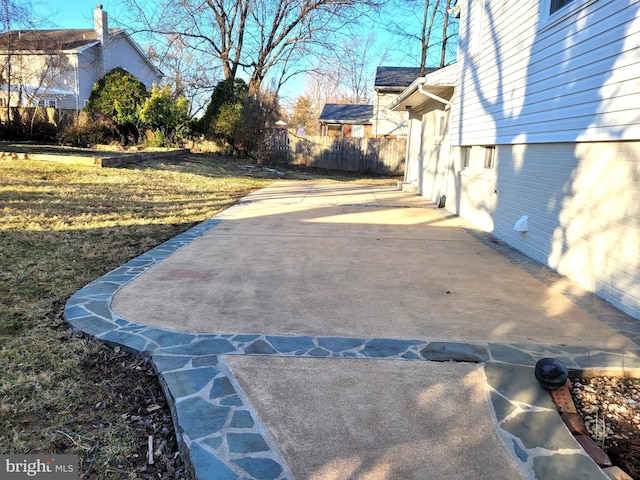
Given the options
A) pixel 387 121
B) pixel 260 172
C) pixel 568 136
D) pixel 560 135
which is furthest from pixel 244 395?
pixel 387 121

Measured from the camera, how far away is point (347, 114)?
1201 inches

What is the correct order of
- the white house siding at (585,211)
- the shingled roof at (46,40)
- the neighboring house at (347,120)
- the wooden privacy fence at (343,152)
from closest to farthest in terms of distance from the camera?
the white house siding at (585,211), the shingled roof at (46,40), the wooden privacy fence at (343,152), the neighboring house at (347,120)

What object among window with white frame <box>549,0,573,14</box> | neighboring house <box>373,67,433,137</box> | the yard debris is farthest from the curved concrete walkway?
neighboring house <box>373,67,433,137</box>

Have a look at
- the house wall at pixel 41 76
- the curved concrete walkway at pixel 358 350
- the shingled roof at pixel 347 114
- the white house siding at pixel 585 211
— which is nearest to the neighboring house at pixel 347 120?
the shingled roof at pixel 347 114

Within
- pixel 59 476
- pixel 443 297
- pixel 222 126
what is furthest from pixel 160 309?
pixel 222 126

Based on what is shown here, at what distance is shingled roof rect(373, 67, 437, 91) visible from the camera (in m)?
24.8

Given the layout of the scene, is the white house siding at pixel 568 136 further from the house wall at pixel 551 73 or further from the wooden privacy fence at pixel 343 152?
the wooden privacy fence at pixel 343 152

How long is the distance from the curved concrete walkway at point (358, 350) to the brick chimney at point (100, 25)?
2386 centimetres

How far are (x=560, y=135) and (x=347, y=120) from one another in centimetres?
2542

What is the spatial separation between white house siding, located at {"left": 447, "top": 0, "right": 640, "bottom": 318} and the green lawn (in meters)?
3.98

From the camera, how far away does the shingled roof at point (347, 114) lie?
29.7 metres

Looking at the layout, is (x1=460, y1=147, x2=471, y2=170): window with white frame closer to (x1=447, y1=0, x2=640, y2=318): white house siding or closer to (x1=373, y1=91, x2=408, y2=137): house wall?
(x1=447, y1=0, x2=640, y2=318): white house siding

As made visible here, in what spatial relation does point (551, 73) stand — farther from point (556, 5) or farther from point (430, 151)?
point (430, 151)

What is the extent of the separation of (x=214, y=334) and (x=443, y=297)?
217 centimetres
